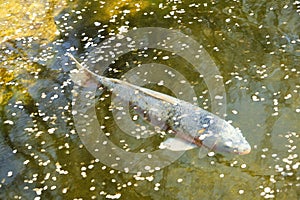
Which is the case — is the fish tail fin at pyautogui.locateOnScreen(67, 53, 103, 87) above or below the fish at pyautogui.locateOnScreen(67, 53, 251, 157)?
below

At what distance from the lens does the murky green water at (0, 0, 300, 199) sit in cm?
546

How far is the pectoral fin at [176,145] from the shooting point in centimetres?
576

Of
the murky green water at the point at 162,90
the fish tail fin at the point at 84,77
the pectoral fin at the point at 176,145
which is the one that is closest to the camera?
the murky green water at the point at 162,90

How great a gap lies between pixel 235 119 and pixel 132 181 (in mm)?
1681

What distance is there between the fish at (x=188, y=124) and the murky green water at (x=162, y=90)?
17cm

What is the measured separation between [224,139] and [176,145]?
65cm

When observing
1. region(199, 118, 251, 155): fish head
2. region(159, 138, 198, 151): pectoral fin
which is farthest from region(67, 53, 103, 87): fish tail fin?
region(199, 118, 251, 155): fish head

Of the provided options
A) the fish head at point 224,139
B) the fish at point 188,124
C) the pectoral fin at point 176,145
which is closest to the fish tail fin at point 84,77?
the fish at point 188,124

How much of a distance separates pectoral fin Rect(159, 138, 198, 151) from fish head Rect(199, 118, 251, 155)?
205 millimetres

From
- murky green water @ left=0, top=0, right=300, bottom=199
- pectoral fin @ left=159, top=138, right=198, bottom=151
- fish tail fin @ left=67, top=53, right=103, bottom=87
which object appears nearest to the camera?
murky green water @ left=0, top=0, right=300, bottom=199

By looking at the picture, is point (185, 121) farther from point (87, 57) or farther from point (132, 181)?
point (87, 57)

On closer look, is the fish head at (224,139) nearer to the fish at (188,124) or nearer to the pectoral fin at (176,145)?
the fish at (188,124)

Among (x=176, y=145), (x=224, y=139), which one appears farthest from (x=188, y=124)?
(x=224, y=139)

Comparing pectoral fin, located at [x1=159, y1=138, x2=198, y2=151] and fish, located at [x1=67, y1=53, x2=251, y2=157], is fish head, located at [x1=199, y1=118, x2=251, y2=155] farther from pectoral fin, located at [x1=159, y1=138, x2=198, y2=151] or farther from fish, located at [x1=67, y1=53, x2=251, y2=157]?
pectoral fin, located at [x1=159, y1=138, x2=198, y2=151]
